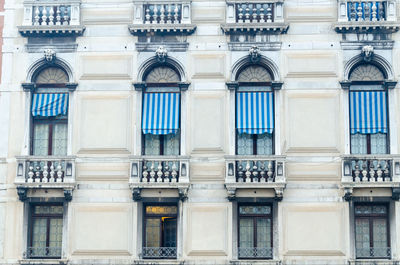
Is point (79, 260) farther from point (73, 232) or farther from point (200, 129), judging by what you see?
point (200, 129)

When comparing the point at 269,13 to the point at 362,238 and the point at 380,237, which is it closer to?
the point at 362,238

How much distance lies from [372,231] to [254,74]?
7240mm

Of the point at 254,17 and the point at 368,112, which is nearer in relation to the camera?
the point at 368,112

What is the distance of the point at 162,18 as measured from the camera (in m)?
28.0

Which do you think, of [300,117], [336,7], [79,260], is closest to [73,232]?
[79,260]

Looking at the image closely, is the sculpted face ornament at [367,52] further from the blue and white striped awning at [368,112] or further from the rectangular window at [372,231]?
the rectangular window at [372,231]

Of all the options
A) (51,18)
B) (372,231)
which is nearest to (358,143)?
(372,231)

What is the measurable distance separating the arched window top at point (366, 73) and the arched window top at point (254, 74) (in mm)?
3166

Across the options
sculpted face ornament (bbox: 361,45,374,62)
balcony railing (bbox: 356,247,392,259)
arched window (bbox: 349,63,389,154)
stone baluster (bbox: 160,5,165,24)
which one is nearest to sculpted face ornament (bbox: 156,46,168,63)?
stone baluster (bbox: 160,5,165,24)

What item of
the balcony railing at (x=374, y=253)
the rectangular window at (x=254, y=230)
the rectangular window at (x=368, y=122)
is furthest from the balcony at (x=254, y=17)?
the balcony railing at (x=374, y=253)

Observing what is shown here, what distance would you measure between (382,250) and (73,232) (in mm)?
11182

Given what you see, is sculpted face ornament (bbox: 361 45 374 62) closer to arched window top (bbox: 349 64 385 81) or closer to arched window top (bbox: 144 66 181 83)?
arched window top (bbox: 349 64 385 81)

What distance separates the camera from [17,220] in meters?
27.0

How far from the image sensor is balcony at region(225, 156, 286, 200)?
2619cm
